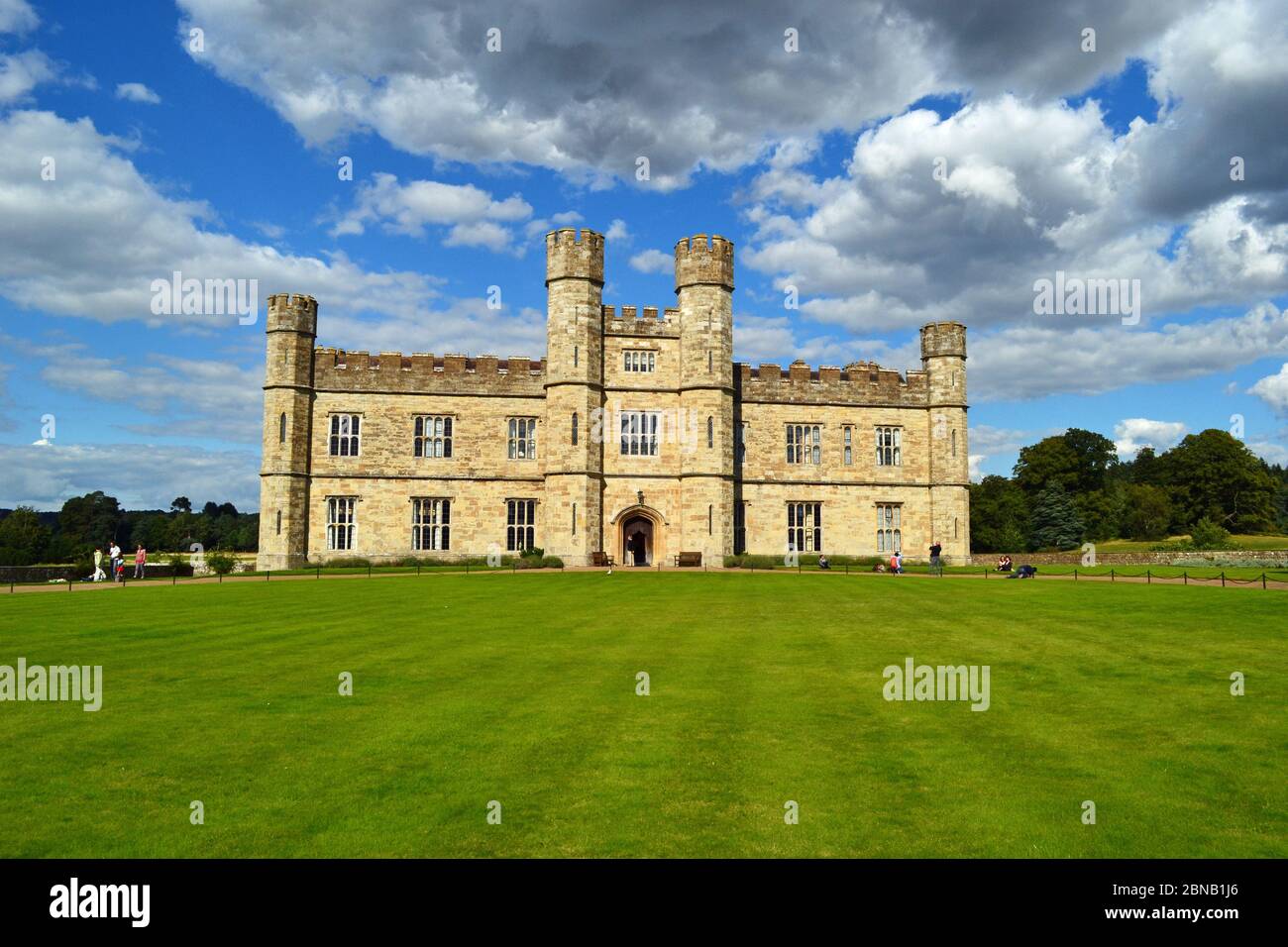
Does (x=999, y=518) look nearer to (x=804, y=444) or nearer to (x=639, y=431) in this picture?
(x=804, y=444)

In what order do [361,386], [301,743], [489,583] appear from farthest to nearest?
[361,386] < [489,583] < [301,743]

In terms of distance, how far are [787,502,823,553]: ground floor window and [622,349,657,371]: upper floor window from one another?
10106 millimetres

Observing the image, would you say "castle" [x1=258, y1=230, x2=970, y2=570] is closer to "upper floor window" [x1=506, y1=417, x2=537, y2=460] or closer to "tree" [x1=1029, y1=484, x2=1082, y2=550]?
"upper floor window" [x1=506, y1=417, x2=537, y2=460]

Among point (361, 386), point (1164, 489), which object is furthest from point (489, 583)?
point (1164, 489)

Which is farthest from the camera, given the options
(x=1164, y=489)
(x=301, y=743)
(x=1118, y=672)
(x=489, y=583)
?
(x=1164, y=489)

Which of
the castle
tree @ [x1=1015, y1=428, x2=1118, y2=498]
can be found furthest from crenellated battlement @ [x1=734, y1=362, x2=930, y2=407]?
tree @ [x1=1015, y1=428, x2=1118, y2=498]

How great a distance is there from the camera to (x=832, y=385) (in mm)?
42938

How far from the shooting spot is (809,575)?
31234 millimetres

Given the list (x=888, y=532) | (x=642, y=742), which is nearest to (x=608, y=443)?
(x=888, y=532)

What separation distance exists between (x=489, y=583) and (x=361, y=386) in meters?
17.9

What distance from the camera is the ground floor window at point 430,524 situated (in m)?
40.2
